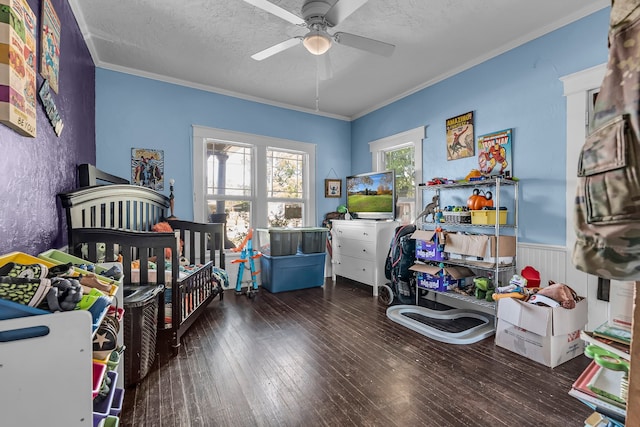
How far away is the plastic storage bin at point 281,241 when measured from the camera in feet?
12.0

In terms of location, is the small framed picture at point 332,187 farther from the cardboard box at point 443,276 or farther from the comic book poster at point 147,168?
the comic book poster at point 147,168

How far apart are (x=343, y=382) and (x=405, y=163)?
2.94 metres

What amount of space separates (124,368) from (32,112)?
1.37m

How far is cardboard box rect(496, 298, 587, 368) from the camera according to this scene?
1.91m

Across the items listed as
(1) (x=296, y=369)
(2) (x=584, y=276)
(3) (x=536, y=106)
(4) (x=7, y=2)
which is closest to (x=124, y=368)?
(1) (x=296, y=369)

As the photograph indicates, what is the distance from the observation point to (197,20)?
92.8 inches

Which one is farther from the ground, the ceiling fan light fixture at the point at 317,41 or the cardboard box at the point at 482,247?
the ceiling fan light fixture at the point at 317,41

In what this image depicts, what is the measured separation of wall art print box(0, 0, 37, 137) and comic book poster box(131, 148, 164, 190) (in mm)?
1947

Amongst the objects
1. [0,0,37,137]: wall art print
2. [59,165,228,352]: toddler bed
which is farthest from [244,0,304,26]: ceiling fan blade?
[59,165,228,352]: toddler bed

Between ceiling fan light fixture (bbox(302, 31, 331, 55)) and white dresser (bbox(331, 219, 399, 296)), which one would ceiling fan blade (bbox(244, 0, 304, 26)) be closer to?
ceiling fan light fixture (bbox(302, 31, 331, 55))

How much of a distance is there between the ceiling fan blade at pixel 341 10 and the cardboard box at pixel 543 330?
7.17ft

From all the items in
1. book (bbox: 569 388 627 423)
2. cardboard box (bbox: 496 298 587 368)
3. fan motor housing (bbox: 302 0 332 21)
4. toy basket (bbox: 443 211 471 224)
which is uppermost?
fan motor housing (bbox: 302 0 332 21)

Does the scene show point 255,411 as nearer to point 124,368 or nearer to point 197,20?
point 124,368

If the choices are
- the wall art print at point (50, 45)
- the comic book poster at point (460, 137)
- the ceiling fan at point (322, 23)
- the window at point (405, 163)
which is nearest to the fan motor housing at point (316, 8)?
the ceiling fan at point (322, 23)
